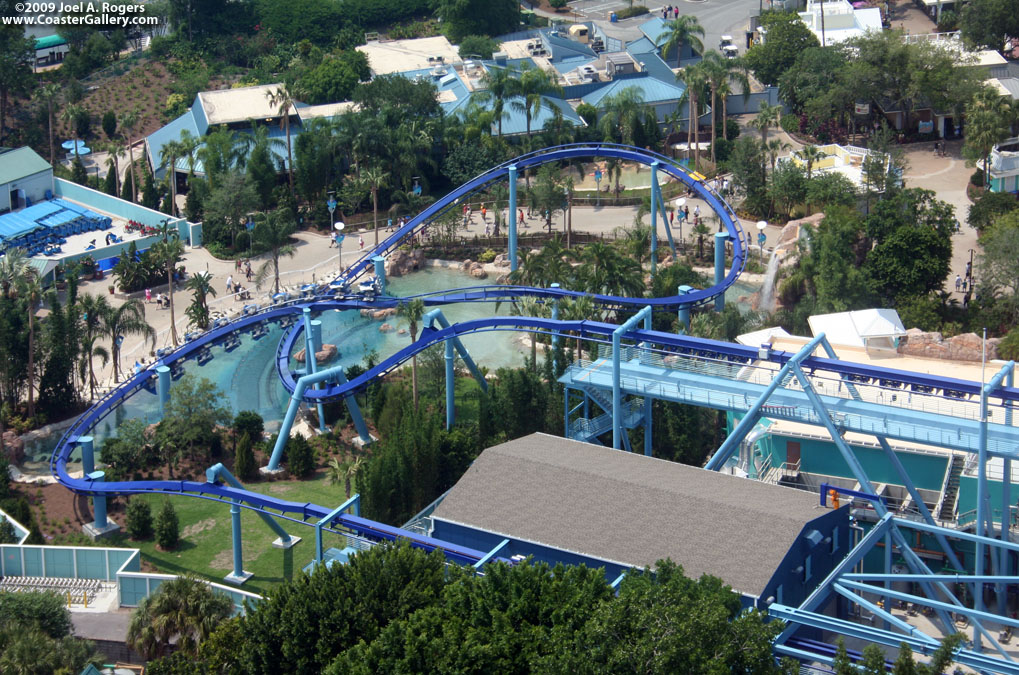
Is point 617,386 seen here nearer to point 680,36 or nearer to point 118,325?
point 118,325

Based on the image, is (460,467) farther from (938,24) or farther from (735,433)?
(938,24)

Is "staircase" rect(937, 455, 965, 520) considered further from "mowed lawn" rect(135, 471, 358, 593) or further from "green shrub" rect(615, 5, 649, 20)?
"green shrub" rect(615, 5, 649, 20)

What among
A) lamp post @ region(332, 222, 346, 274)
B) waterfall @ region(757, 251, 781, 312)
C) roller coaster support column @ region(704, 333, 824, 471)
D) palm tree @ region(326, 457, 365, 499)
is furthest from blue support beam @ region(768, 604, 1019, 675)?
lamp post @ region(332, 222, 346, 274)

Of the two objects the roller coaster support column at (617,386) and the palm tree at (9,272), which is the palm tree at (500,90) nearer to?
the palm tree at (9,272)

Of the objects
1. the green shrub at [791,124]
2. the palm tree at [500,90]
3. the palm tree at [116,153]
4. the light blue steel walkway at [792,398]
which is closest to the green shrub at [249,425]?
the light blue steel walkway at [792,398]

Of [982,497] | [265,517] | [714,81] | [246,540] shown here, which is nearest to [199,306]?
[246,540]
